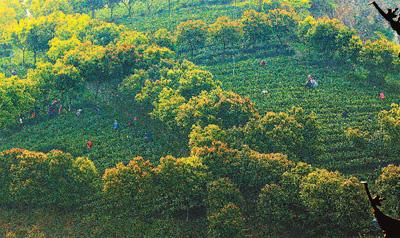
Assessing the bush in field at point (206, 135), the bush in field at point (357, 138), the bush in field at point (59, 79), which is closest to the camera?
the bush in field at point (206, 135)

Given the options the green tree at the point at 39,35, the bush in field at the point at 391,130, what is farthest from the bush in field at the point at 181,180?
the green tree at the point at 39,35

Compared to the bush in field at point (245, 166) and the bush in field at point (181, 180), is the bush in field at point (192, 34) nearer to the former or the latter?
the bush in field at point (245, 166)

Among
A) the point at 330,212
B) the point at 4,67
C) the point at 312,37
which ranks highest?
the point at 312,37

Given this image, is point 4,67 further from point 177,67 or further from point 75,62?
point 177,67

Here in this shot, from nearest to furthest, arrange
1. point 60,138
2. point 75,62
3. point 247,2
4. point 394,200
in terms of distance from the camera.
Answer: point 394,200
point 60,138
point 75,62
point 247,2

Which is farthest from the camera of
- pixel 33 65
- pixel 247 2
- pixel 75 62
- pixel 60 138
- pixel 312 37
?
pixel 247 2

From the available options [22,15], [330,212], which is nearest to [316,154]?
[330,212]
